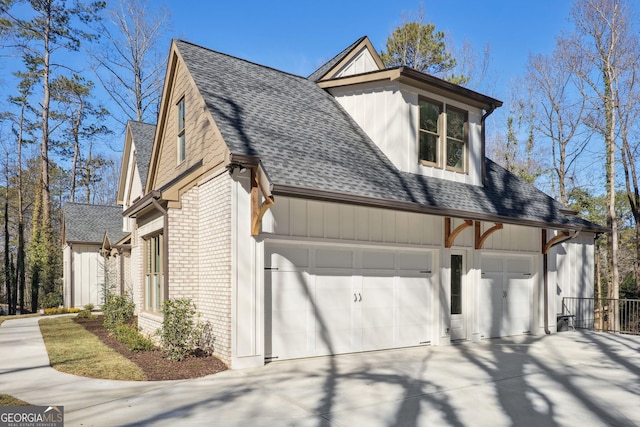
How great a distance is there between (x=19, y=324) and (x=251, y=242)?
39.2 ft

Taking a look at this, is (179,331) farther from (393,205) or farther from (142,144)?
(142,144)

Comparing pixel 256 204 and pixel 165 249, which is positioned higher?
pixel 256 204

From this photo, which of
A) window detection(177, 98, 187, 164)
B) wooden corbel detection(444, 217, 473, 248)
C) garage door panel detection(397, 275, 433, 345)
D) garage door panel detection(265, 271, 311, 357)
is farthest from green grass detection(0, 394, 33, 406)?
wooden corbel detection(444, 217, 473, 248)

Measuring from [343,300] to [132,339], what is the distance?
4.61 m

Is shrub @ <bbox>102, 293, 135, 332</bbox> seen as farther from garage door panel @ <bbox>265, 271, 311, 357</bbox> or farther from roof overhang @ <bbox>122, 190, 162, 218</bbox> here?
garage door panel @ <bbox>265, 271, 311, 357</bbox>

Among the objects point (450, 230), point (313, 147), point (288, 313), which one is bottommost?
point (288, 313)

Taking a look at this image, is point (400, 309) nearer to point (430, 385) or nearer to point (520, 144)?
point (430, 385)

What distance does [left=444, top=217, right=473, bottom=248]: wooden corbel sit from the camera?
1005 centimetres

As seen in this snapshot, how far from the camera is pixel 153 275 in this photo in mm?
10750

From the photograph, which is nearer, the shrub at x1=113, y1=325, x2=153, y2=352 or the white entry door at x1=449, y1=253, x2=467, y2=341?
the shrub at x1=113, y1=325, x2=153, y2=352

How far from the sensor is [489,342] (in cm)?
1079

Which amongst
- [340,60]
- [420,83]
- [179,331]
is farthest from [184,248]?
[340,60]

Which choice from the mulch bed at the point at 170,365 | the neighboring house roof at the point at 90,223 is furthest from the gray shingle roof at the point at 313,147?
the neighboring house roof at the point at 90,223

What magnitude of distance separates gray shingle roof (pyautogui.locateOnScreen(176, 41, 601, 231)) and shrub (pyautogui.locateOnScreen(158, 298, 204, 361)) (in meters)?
2.98
